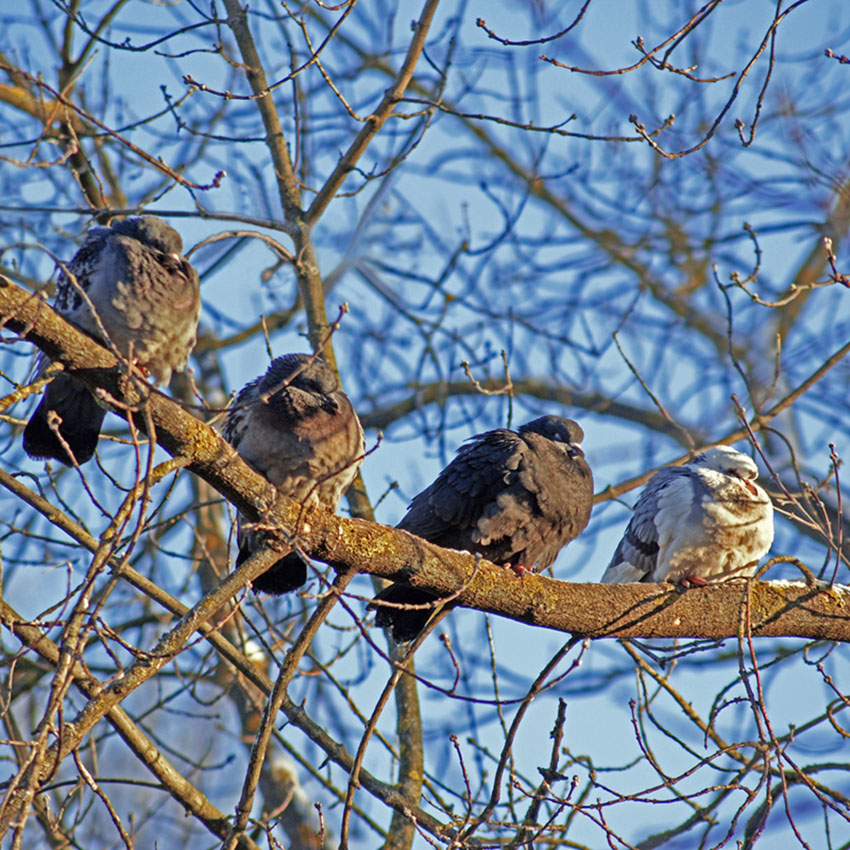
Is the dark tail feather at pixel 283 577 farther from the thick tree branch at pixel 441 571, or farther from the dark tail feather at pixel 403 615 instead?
the thick tree branch at pixel 441 571

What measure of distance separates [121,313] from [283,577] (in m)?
1.21

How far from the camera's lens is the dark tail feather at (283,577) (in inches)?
169

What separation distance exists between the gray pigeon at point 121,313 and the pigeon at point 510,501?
1305 millimetres

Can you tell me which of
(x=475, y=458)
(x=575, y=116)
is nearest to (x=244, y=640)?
(x=475, y=458)

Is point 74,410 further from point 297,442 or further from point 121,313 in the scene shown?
point 297,442

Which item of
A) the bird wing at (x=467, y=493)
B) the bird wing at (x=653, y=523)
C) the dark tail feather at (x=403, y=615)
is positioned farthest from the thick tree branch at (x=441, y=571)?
the bird wing at (x=653, y=523)

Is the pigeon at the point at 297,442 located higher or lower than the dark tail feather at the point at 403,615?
higher

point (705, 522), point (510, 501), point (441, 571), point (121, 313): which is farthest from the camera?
point (705, 522)

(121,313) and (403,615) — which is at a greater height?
(121,313)

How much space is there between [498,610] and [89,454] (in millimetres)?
1748

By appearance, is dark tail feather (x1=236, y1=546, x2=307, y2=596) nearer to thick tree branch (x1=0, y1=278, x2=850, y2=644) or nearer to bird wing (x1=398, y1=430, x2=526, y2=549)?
bird wing (x1=398, y1=430, x2=526, y2=549)

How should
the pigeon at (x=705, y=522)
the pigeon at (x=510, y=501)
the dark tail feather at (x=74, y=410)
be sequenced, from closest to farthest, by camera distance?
1. the dark tail feather at (x=74, y=410)
2. the pigeon at (x=510, y=501)
3. the pigeon at (x=705, y=522)

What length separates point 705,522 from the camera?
5266 millimetres

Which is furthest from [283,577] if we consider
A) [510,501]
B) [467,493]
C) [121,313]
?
[121,313]
